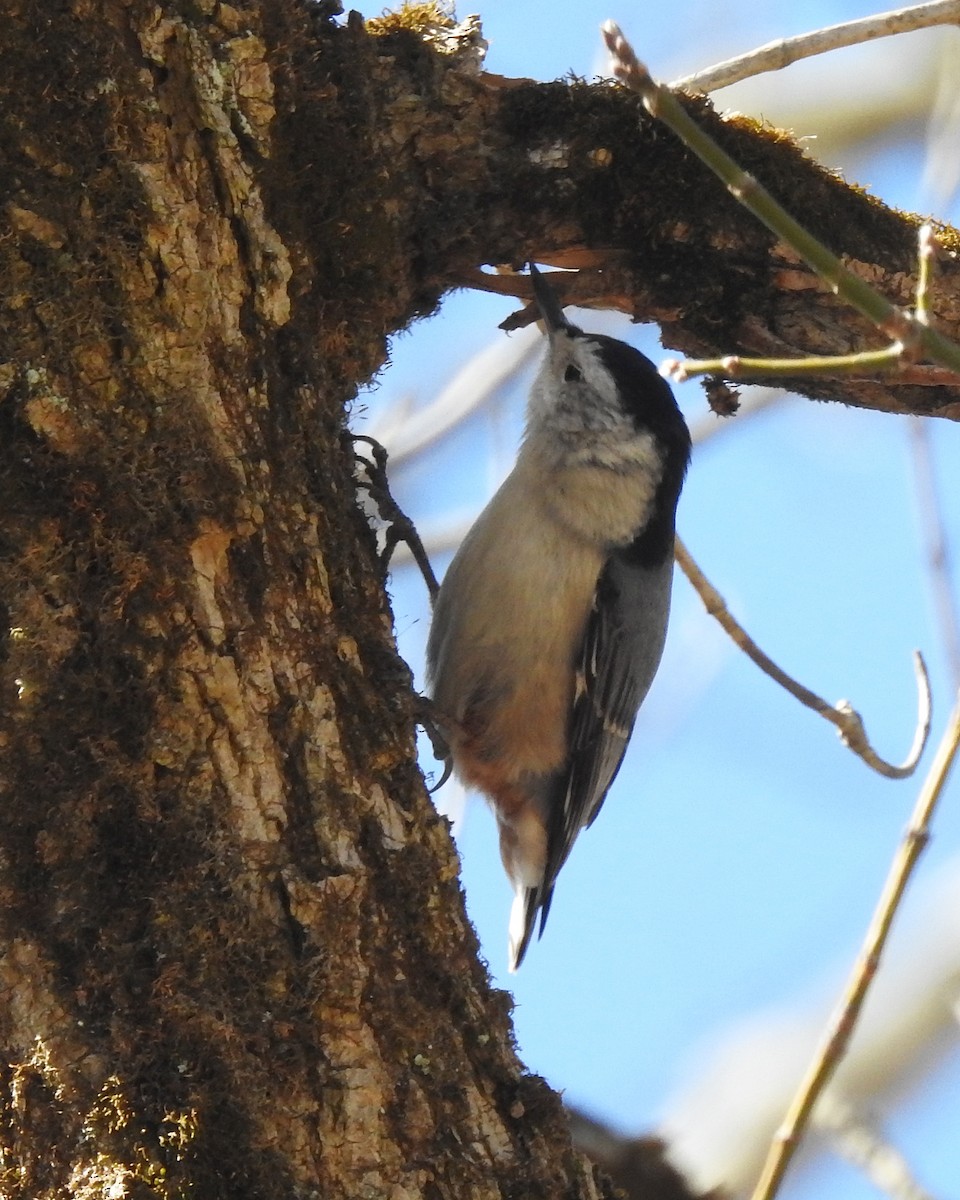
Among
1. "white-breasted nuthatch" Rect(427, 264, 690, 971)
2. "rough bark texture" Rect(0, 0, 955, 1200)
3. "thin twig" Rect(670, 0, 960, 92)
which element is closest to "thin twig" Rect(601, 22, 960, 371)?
"rough bark texture" Rect(0, 0, 955, 1200)

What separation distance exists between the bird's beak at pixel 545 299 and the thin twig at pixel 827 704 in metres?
0.59

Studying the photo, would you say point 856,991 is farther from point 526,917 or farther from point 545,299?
point 526,917

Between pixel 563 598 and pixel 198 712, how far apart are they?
138 centimetres

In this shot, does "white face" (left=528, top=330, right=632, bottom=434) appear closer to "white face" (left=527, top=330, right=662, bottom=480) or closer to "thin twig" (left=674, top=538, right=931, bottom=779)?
"white face" (left=527, top=330, right=662, bottom=480)

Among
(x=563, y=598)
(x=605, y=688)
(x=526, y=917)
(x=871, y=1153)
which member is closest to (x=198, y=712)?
(x=871, y=1153)

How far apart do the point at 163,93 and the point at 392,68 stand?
643 millimetres

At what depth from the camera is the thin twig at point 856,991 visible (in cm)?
131

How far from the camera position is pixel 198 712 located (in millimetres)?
1756

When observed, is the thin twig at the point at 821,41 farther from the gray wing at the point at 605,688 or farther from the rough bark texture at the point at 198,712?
the gray wing at the point at 605,688

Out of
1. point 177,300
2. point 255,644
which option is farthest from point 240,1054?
point 177,300

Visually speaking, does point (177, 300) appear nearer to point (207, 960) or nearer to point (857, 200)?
point (207, 960)

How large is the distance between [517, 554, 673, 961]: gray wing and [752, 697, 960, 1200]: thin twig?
1.52 m

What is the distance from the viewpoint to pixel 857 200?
2789 millimetres

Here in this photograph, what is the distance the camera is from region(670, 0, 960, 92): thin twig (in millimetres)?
2473
